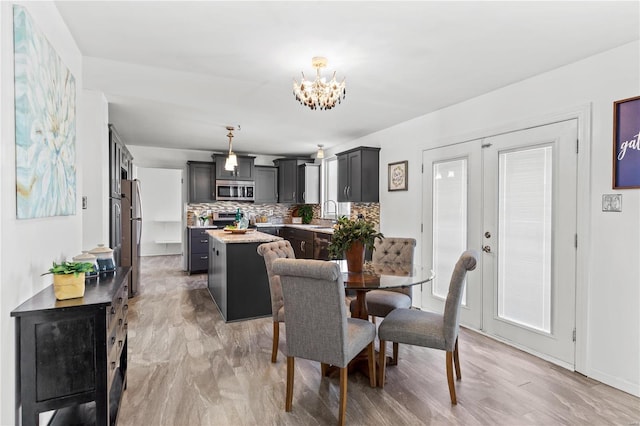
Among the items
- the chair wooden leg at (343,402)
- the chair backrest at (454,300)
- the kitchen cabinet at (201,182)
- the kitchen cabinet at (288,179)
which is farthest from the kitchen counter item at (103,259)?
the kitchen cabinet at (288,179)

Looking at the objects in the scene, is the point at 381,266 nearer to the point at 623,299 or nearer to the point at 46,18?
the point at 623,299

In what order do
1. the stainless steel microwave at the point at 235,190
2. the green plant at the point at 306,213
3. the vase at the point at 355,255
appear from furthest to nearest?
the green plant at the point at 306,213 < the stainless steel microwave at the point at 235,190 < the vase at the point at 355,255

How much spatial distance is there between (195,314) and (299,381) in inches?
81.3

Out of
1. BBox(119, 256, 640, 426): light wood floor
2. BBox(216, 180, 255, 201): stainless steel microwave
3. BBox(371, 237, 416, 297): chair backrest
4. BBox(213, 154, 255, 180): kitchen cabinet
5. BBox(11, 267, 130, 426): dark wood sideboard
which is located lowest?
BBox(119, 256, 640, 426): light wood floor

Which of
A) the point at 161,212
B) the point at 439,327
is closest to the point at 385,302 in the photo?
the point at 439,327

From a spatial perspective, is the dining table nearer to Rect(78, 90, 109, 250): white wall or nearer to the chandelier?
the chandelier

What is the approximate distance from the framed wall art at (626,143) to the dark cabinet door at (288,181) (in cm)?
556

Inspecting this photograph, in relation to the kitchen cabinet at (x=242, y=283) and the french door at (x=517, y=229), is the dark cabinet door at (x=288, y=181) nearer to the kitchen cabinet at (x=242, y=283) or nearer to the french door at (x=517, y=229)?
the kitchen cabinet at (x=242, y=283)

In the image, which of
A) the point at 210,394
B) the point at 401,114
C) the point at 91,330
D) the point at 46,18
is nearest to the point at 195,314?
the point at 210,394

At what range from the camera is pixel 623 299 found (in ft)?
8.13

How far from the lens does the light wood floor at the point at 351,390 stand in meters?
2.10

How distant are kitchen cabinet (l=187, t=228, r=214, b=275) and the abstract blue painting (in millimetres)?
4299

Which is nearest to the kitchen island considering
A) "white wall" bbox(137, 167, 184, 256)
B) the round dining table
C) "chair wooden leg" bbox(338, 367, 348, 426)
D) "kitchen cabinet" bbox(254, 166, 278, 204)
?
the round dining table

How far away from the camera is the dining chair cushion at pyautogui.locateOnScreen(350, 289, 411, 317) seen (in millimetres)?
3008
